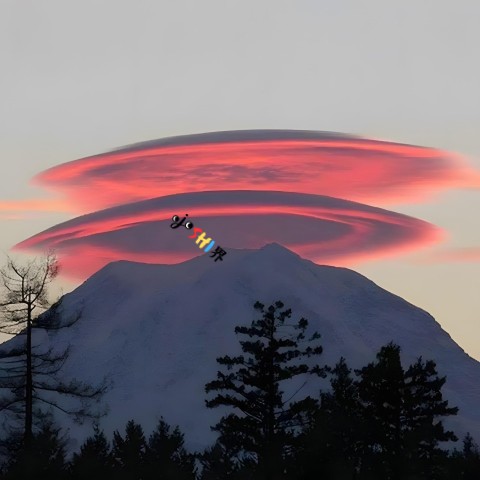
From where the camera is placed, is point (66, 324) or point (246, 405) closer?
point (66, 324)

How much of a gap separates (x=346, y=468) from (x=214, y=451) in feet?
257

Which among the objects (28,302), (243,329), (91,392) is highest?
(243,329)

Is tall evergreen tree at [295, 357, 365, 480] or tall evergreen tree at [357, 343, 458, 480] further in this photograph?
tall evergreen tree at [357, 343, 458, 480]

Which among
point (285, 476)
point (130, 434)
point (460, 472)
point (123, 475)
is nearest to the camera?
point (285, 476)

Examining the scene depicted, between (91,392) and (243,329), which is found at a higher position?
(243,329)

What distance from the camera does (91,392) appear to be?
140 feet

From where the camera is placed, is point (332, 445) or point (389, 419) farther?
point (389, 419)

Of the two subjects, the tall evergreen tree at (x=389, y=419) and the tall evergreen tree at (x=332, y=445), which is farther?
the tall evergreen tree at (x=389, y=419)

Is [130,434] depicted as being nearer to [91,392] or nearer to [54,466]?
[54,466]

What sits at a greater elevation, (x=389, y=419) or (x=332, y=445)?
(x=389, y=419)

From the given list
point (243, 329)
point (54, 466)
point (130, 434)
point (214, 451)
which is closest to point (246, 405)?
point (243, 329)

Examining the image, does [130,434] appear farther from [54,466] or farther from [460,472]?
[54,466]

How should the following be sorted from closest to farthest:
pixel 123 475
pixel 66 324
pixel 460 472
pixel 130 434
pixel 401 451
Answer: pixel 66 324
pixel 401 451
pixel 123 475
pixel 460 472
pixel 130 434

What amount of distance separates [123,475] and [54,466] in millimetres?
11324
